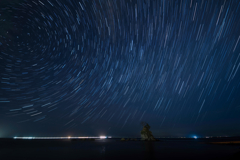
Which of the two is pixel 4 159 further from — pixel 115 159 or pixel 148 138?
pixel 148 138

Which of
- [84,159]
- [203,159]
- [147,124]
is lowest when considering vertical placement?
[203,159]

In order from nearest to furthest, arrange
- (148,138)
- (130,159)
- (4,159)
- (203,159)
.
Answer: (203,159), (130,159), (4,159), (148,138)

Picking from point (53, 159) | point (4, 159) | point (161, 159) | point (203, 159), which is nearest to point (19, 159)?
point (4, 159)

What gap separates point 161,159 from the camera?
2661 cm

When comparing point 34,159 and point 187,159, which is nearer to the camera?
point 187,159

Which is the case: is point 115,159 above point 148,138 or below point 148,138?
below

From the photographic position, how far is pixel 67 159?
94.3 feet

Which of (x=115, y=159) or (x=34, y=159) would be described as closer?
(x=115, y=159)

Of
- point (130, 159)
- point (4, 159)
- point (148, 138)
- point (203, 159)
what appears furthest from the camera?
point (148, 138)

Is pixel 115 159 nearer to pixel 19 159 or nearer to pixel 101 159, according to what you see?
pixel 101 159

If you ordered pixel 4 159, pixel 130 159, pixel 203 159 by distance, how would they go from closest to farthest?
pixel 203 159 → pixel 130 159 → pixel 4 159

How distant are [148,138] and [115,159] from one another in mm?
82488

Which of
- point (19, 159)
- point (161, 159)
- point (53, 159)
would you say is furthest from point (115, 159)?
point (19, 159)

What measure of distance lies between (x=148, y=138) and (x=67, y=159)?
84521 millimetres
